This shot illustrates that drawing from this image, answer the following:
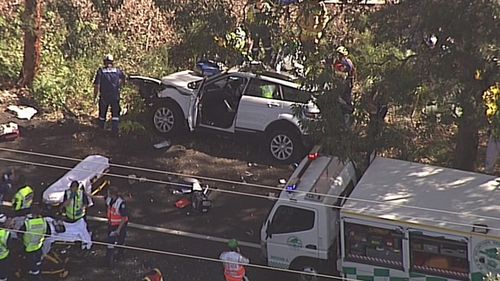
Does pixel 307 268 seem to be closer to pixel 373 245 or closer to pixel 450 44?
pixel 373 245

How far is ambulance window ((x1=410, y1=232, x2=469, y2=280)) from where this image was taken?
10.6m

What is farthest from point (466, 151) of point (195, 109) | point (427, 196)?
point (195, 109)

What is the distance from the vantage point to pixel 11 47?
20.0 metres

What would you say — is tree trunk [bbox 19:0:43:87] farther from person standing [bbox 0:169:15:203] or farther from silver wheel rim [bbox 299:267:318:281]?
silver wheel rim [bbox 299:267:318:281]

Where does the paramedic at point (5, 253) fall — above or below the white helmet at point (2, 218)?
below

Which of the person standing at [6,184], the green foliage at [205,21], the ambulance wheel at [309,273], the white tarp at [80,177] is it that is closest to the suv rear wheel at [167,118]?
the green foliage at [205,21]

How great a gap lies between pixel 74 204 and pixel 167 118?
4.61 m

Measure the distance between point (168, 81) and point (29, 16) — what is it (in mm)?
3464

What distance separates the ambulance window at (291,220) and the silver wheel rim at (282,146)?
13.6 ft

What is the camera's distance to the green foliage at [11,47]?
19297mm

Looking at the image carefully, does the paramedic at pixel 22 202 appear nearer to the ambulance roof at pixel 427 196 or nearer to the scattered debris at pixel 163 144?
the scattered debris at pixel 163 144

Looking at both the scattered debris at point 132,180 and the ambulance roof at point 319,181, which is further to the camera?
the scattered debris at point 132,180

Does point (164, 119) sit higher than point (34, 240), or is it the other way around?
point (164, 119)

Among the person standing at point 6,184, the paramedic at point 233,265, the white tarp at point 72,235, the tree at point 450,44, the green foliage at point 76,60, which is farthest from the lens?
the green foliage at point 76,60
